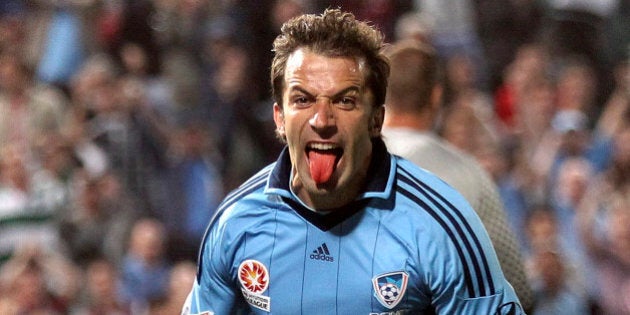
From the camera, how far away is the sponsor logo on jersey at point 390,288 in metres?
2.86

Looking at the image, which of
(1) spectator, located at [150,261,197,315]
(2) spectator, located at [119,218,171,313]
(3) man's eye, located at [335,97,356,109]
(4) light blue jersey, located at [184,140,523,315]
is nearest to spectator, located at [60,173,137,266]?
(2) spectator, located at [119,218,171,313]

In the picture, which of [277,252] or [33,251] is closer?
[277,252]

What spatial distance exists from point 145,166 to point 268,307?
4.77 metres

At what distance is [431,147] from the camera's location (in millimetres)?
3889

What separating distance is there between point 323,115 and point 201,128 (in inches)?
196

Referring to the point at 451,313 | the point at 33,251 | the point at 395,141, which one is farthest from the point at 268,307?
the point at 33,251

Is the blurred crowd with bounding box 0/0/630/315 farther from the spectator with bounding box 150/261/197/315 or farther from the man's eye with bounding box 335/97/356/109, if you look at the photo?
the man's eye with bounding box 335/97/356/109

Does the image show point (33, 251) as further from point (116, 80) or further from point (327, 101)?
point (327, 101)

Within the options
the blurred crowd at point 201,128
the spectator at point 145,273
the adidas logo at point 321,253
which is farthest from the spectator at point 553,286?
the adidas logo at point 321,253

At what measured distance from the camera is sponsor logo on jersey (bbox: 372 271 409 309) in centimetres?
286

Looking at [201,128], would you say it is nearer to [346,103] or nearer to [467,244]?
[346,103]

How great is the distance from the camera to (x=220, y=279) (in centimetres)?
307

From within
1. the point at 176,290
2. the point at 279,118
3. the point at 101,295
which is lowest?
the point at 101,295

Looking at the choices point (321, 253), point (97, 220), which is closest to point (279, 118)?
point (321, 253)
